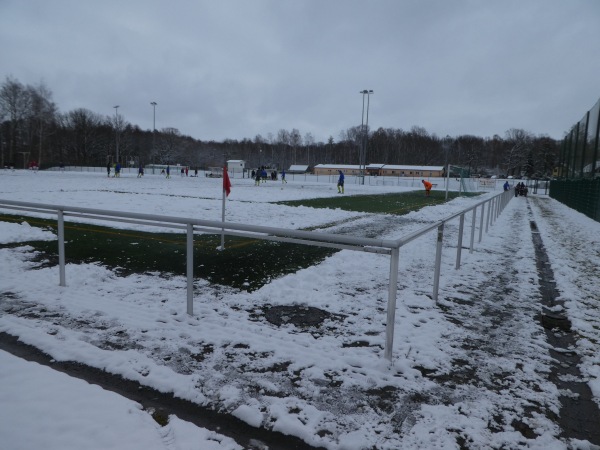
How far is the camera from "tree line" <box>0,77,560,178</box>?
8075cm

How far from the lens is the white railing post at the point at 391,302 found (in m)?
3.71

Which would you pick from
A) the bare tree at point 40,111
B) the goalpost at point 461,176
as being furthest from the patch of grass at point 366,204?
the bare tree at point 40,111

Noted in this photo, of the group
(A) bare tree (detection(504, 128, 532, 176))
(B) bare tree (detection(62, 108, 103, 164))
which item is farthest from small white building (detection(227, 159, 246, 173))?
(A) bare tree (detection(504, 128, 532, 176))

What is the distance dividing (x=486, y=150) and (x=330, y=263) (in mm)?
153893

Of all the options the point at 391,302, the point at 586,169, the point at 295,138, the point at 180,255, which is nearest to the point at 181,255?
the point at 180,255

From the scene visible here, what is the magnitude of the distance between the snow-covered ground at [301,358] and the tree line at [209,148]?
58821mm

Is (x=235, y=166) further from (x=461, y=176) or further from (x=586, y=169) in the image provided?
(x=461, y=176)

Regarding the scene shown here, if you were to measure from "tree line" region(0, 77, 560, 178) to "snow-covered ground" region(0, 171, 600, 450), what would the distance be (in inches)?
2316

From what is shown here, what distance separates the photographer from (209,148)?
161m

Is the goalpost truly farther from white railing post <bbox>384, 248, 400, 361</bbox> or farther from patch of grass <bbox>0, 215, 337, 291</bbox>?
white railing post <bbox>384, 248, 400, 361</bbox>

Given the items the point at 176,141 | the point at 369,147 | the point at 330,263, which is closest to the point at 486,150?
the point at 369,147

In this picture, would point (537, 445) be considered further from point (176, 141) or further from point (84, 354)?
point (176, 141)

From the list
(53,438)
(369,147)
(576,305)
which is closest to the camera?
(53,438)

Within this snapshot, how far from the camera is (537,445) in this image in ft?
9.05
